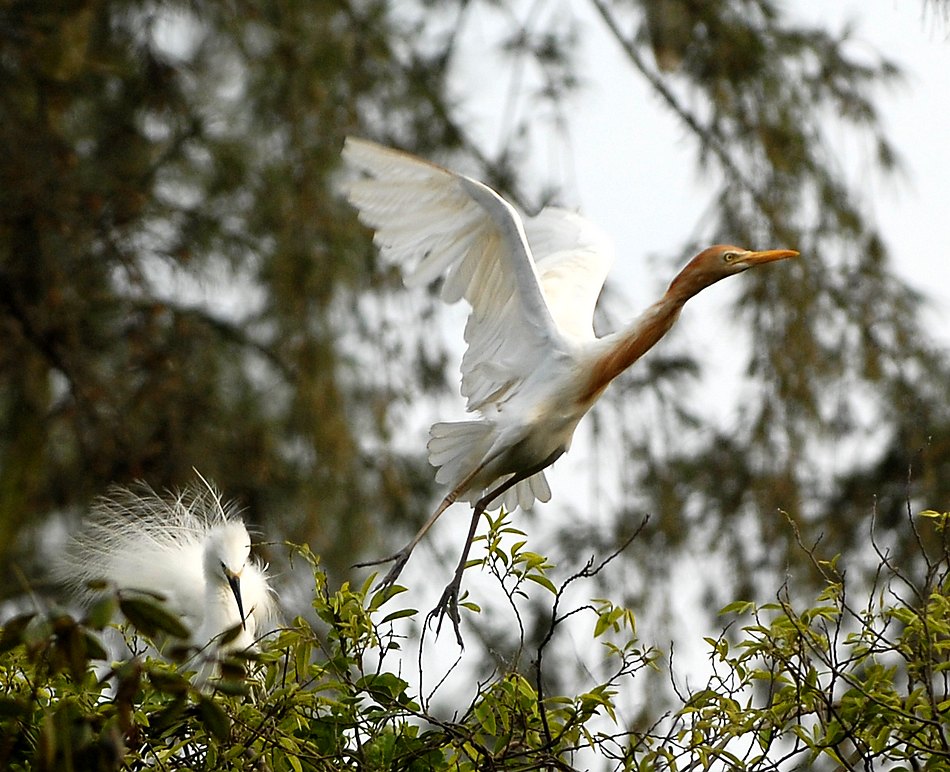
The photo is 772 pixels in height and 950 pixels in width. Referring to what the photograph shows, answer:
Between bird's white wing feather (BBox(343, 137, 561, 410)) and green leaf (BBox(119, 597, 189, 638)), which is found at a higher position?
bird's white wing feather (BBox(343, 137, 561, 410))

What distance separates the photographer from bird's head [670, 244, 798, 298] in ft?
8.96

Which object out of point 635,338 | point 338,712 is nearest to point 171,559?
point 635,338

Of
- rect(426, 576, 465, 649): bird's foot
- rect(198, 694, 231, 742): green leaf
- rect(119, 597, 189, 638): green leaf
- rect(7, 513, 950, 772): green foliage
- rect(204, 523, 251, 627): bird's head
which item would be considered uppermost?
rect(204, 523, 251, 627): bird's head

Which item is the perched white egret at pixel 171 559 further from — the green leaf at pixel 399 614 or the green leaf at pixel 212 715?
the green leaf at pixel 212 715

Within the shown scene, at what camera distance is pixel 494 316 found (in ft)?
9.34

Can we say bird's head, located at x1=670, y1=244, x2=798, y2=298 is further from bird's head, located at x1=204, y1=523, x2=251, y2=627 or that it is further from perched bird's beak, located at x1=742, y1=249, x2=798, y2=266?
bird's head, located at x1=204, y1=523, x2=251, y2=627

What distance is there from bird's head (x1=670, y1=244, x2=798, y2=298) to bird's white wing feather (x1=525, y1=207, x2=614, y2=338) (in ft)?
0.84

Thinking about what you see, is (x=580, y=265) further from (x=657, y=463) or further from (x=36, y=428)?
(x=36, y=428)

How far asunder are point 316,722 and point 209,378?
10.7 ft

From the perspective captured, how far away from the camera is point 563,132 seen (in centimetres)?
453

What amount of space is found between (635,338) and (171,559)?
4.08 feet

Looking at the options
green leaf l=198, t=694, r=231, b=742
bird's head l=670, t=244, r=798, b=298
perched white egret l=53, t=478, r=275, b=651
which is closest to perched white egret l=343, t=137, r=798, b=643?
bird's head l=670, t=244, r=798, b=298

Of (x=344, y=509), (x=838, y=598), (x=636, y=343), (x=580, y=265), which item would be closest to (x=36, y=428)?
(x=344, y=509)

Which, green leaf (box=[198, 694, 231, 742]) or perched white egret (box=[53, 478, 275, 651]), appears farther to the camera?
perched white egret (box=[53, 478, 275, 651])
